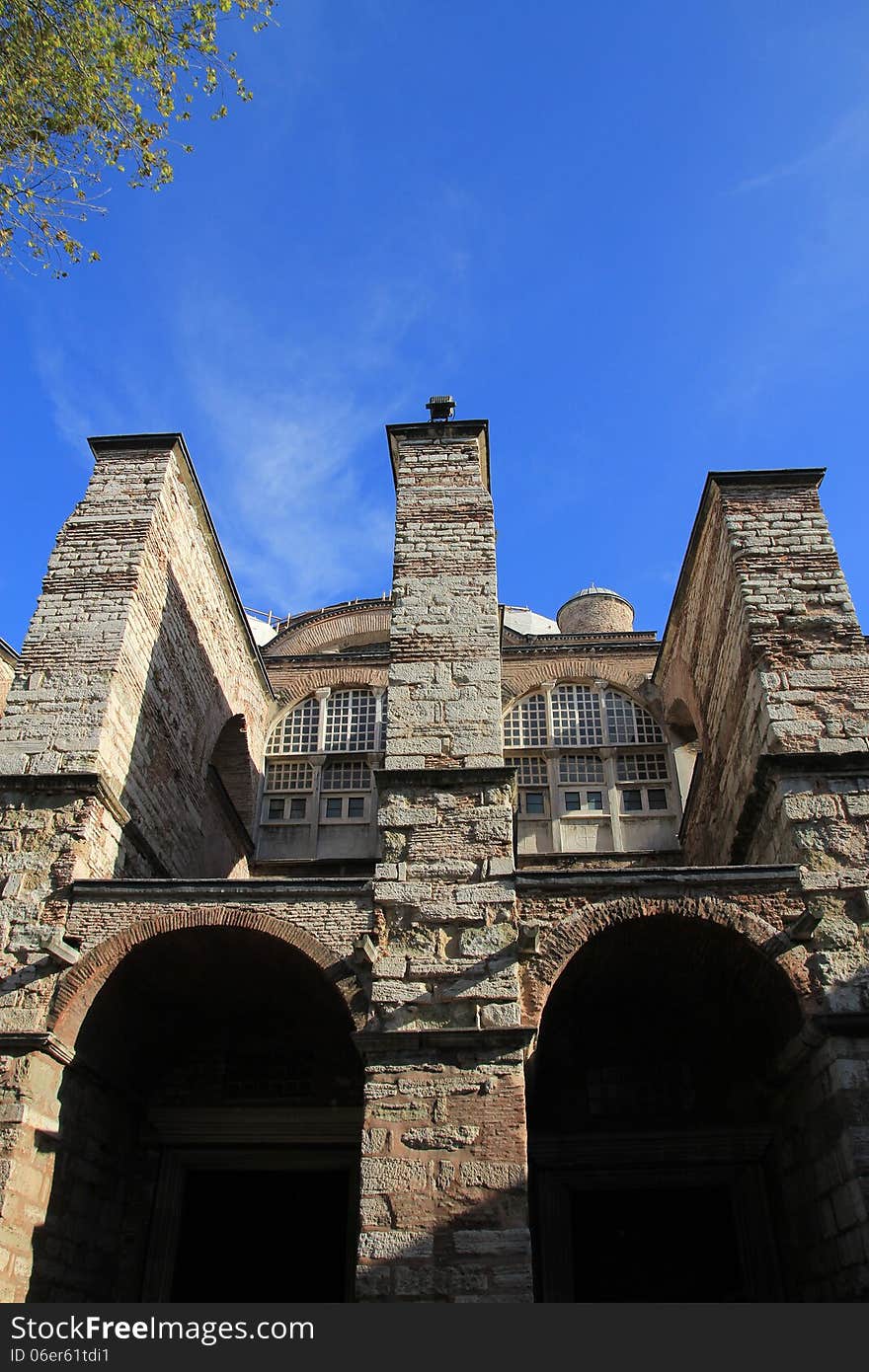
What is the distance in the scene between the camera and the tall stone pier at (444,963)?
590cm

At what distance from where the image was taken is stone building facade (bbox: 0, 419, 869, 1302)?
6.51 m

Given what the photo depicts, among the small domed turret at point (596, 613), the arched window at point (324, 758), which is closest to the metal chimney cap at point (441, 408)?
the arched window at point (324, 758)

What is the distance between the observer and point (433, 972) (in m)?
6.84

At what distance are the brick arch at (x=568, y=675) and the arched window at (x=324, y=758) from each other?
1789mm

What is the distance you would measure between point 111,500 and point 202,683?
2100 millimetres

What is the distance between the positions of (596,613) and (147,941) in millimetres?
15243

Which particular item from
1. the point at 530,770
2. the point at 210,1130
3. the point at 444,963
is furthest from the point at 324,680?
the point at 444,963

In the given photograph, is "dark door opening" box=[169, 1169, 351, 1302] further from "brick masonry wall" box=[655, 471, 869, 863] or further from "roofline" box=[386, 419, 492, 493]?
"roofline" box=[386, 419, 492, 493]

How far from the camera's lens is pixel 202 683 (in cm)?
1058

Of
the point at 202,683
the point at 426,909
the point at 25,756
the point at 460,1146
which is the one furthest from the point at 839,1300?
the point at 202,683

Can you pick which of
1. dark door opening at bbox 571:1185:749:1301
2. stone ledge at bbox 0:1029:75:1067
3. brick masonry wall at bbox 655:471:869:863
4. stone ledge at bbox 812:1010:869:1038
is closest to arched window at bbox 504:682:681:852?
brick masonry wall at bbox 655:471:869:863

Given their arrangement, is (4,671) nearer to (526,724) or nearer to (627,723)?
(526,724)

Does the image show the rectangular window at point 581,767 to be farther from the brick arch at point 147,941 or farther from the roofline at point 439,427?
the brick arch at point 147,941

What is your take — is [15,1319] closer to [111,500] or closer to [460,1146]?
[460,1146]
